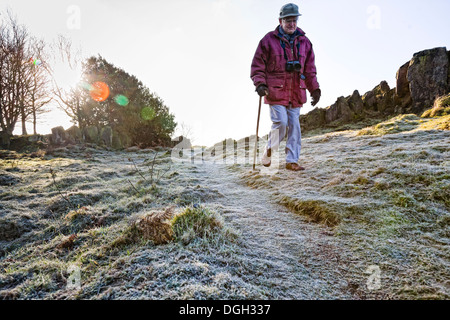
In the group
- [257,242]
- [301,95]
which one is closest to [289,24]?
[301,95]

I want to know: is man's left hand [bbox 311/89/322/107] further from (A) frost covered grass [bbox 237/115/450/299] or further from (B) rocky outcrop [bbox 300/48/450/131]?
(B) rocky outcrop [bbox 300/48/450/131]

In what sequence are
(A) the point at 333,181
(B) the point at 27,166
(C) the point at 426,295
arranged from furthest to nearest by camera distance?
(B) the point at 27,166 < (A) the point at 333,181 < (C) the point at 426,295

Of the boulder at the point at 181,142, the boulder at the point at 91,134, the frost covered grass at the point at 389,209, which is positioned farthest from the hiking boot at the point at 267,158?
the boulder at the point at 91,134

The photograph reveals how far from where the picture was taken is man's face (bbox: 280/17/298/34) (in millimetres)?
4289

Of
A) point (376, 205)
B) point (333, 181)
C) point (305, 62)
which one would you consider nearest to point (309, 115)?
point (305, 62)

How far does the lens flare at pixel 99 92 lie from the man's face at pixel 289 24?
18.4 meters

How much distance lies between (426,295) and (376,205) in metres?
1.29

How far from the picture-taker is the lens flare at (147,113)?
759 inches

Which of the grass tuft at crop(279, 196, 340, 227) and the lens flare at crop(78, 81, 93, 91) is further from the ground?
Answer: the lens flare at crop(78, 81, 93, 91)

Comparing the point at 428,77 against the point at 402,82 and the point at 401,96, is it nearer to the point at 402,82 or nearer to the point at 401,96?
the point at 402,82

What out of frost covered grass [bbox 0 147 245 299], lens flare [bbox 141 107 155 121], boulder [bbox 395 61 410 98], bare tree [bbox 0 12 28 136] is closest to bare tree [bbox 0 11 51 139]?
bare tree [bbox 0 12 28 136]

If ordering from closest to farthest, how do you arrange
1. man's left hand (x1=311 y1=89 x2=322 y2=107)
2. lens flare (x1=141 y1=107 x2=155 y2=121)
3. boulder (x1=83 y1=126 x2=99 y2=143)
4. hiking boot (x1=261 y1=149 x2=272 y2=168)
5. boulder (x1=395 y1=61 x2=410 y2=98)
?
1. man's left hand (x1=311 y1=89 x2=322 y2=107)
2. hiking boot (x1=261 y1=149 x2=272 y2=168)
3. boulder (x1=395 y1=61 x2=410 y2=98)
4. boulder (x1=83 y1=126 x2=99 y2=143)
5. lens flare (x1=141 y1=107 x2=155 y2=121)
